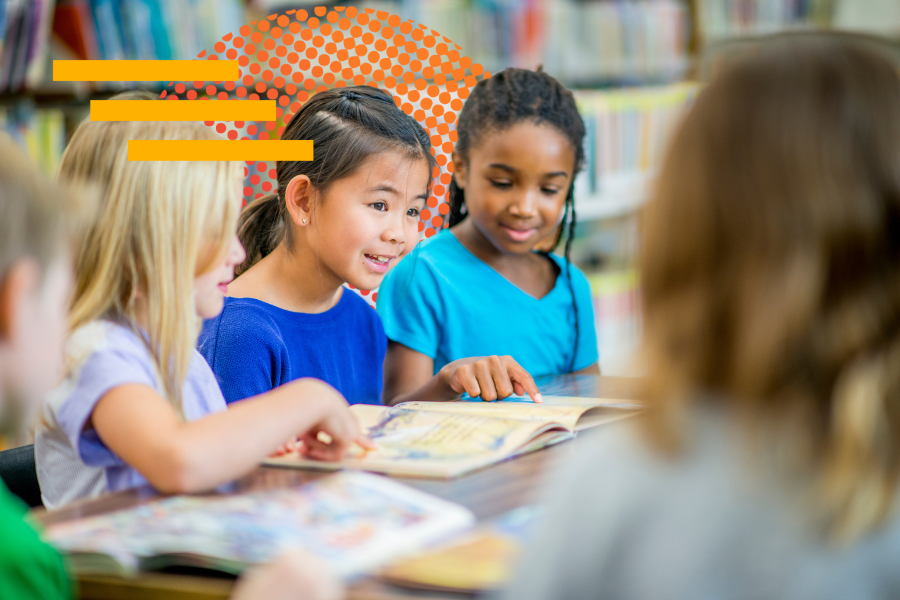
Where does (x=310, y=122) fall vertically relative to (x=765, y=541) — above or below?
above

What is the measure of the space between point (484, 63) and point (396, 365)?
4.00 feet

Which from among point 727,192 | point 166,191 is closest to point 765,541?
point 727,192

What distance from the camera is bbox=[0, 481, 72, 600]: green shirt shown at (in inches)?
20.4

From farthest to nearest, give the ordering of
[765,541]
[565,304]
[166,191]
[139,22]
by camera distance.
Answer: [139,22] → [565,304] → [166,191] → [765,541]

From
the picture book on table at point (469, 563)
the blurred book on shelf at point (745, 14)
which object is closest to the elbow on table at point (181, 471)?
the picture book on table at point (469, 563)

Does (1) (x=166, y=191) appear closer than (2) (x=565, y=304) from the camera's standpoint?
Yes

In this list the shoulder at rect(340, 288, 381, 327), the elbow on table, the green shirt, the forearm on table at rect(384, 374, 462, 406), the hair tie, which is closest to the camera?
the green shirt

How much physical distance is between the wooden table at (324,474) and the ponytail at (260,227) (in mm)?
692

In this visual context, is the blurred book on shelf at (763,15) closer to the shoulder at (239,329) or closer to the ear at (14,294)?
the shoulder at (239,329)

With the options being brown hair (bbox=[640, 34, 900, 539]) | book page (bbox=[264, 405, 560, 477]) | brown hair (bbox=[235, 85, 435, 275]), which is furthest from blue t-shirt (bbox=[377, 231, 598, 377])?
brown hair (bbox=[640, 34, 900, 539])

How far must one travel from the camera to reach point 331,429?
78 centimetres

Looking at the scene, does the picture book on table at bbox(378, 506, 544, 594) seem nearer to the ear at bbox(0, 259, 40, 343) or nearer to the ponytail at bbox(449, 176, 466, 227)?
the ear at bbox(0, 259, 40, 343)

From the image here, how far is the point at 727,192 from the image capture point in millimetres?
441

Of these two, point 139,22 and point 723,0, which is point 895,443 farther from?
point 723,0
